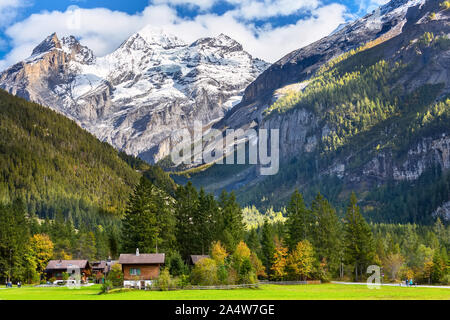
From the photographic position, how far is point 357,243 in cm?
9881

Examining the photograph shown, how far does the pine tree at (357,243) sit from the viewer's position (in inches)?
3851

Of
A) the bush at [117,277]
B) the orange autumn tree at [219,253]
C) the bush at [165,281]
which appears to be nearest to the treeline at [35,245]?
the bush at [117,277]

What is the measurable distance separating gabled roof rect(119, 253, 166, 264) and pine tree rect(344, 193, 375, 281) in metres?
37.9

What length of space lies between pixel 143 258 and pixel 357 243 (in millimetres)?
42335

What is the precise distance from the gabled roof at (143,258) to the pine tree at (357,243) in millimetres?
37865

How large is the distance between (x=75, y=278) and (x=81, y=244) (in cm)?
3380

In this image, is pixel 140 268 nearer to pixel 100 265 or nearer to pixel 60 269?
pixel 60 269

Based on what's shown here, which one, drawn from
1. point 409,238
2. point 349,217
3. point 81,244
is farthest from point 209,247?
point 409,238

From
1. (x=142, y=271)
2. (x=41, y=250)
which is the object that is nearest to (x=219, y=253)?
(x=142, y=271)

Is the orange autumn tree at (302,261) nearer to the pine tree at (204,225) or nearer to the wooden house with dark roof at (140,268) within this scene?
the pine tree at (204,225)

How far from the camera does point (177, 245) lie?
312 ft

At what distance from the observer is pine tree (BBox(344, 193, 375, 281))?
9781cm
